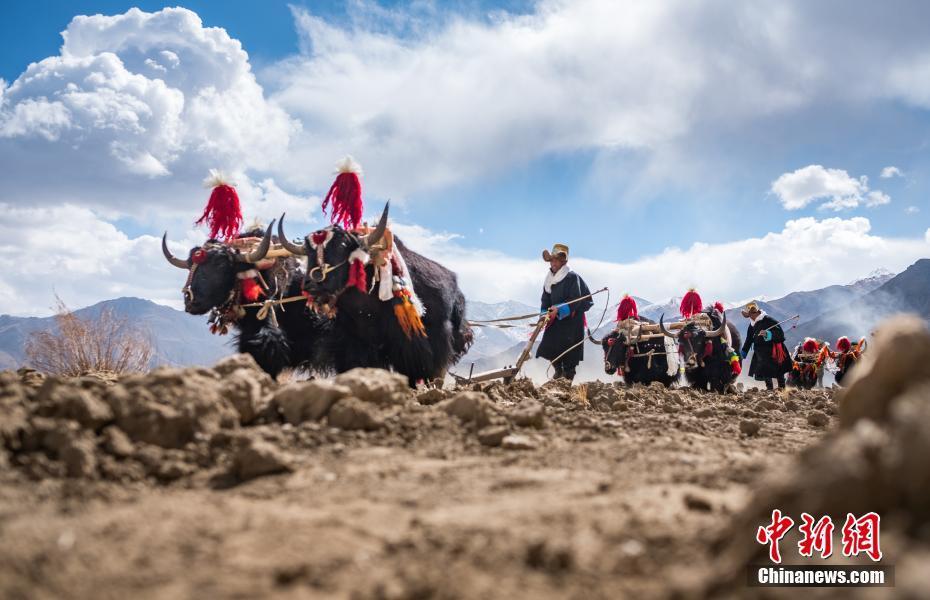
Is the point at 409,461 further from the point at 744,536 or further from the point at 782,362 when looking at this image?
the point at 782,362

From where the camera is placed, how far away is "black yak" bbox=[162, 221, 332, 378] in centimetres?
834

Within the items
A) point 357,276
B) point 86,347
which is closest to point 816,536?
point 357,276

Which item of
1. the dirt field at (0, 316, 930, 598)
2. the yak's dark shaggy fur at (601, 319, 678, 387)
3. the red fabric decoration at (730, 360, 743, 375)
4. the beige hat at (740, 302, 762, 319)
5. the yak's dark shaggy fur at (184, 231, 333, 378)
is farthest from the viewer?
the beige hat at (740, 302, 762, 319)

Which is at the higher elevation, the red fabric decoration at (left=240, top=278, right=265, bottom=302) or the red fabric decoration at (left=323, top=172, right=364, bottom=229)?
the red fabric decoration at (left=323, top=172, right=364, bottom=229)

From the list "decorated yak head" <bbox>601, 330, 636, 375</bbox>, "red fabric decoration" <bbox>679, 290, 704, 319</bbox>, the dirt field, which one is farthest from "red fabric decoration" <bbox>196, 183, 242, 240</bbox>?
"red fabric decoration" <bbox>679, 290, 704, 319</bbox>

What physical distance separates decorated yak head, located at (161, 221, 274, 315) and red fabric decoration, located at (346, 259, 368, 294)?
5.69 ft

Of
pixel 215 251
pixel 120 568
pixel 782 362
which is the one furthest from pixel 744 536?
pixel 782 362

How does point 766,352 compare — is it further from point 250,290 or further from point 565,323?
point 250,290

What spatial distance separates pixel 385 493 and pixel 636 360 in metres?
10.4

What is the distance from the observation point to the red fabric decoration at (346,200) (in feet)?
25.7

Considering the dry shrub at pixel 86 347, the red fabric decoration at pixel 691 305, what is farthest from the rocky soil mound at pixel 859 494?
the red fabric decoration at pixel 691 305

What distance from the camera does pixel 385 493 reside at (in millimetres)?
2420

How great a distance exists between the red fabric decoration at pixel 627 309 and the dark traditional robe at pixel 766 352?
2.76m

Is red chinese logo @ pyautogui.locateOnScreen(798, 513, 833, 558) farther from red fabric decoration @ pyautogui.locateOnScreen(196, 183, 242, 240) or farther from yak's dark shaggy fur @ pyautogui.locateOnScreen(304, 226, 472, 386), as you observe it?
red fabric decoration @ pyautogui.locateOnScreen(196, 183, 242, 240)
